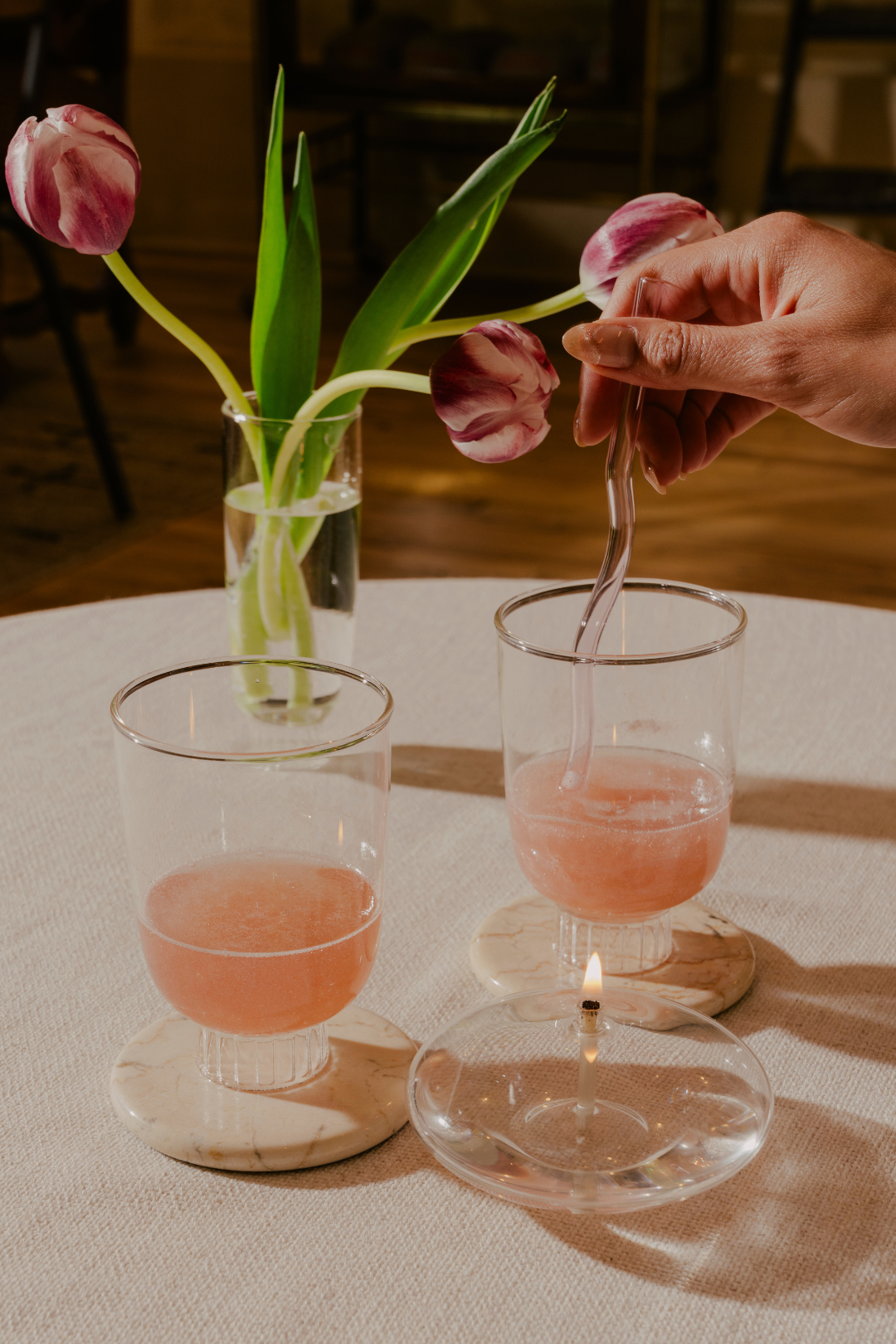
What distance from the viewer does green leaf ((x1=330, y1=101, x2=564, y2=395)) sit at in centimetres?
59

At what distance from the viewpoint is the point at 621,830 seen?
46 cm

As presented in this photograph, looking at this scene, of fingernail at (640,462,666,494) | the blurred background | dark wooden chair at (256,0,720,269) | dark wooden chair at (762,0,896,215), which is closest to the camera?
fingernail at (640,462,666,494)

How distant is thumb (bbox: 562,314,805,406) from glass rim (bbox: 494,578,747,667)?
0.25ft

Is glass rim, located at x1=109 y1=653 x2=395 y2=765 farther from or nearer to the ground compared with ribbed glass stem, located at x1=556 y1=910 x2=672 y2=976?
farther from the ground

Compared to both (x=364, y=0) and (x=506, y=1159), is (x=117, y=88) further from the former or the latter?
(x=506, y=1159)

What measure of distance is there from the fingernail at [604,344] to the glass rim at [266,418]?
14cm

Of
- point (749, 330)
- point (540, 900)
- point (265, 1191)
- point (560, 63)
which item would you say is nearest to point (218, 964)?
point (265, 1191)

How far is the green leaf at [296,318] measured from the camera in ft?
2.05

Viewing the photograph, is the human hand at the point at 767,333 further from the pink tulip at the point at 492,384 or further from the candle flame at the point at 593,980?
the candle flame at the point at 593,980

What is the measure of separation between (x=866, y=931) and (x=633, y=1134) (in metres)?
0.17

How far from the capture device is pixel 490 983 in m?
0.49

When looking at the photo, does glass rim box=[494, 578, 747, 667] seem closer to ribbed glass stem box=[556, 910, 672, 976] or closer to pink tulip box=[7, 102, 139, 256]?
ribbed glass stem box=[556, 910, 672, 976]

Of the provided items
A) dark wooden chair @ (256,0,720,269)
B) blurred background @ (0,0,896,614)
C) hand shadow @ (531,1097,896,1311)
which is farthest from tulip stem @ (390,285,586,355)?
dark wooden chair @ (256,0,720,269)

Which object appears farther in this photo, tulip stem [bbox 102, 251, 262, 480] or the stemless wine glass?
tulip stem [bbox 102, 251, 262, 480]
